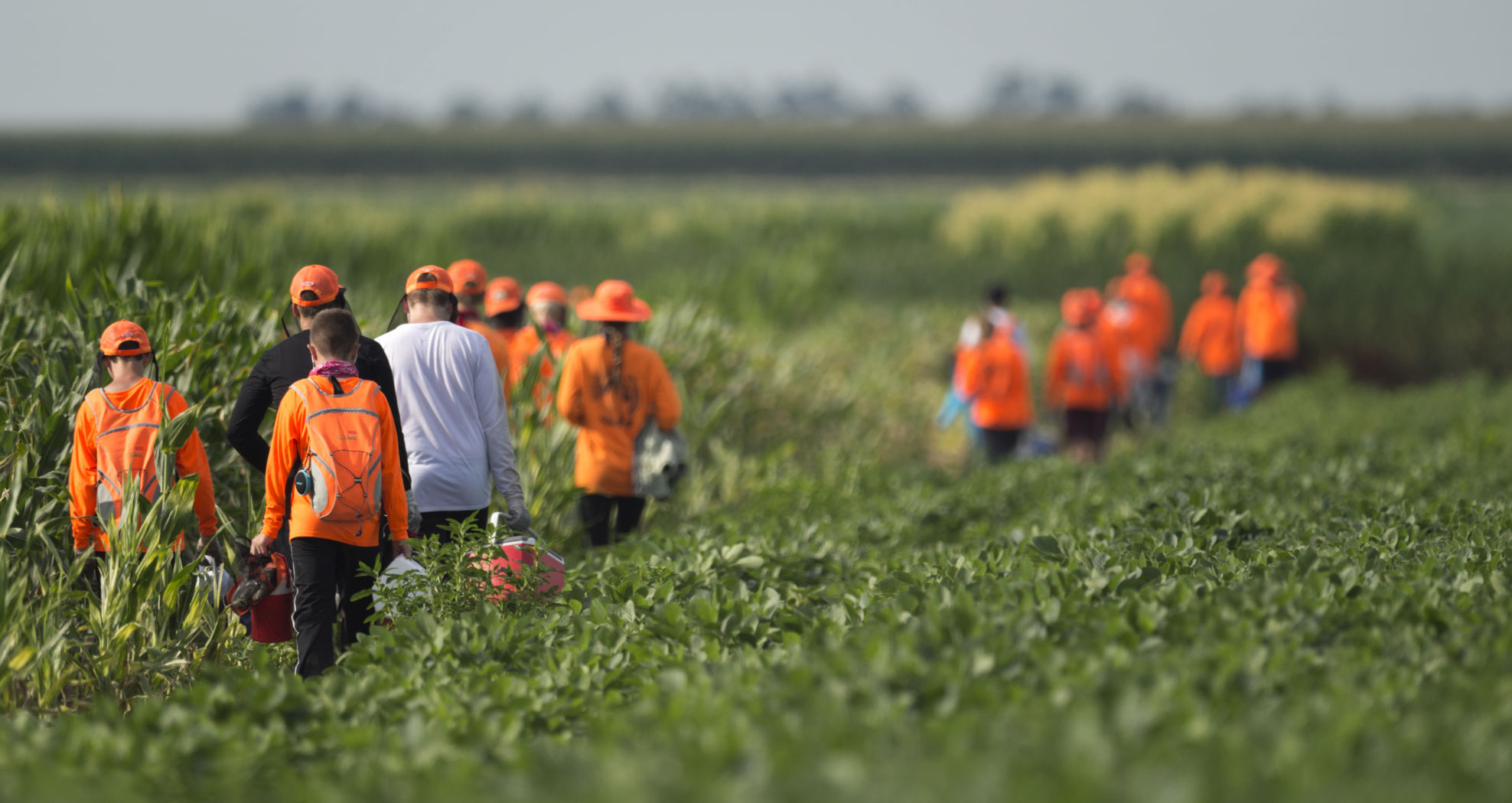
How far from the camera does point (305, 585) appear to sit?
16.5ft

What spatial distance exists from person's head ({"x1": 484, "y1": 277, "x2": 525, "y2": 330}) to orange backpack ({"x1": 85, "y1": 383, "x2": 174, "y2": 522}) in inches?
98.4

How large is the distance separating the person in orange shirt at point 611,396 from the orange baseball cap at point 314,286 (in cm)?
184

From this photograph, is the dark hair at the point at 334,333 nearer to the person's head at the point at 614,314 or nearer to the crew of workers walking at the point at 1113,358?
the person's head at the point at 614,314

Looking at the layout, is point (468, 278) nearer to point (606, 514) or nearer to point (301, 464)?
point (606, 514)

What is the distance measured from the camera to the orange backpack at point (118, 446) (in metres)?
5.31

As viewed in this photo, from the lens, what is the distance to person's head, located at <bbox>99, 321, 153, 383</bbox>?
5297 mm

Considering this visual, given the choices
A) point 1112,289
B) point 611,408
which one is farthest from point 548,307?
point 1112,289

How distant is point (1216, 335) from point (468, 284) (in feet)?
37.5

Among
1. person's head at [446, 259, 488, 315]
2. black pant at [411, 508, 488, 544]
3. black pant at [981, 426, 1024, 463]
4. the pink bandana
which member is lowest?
black pant at [981, 426, 1024, 463]

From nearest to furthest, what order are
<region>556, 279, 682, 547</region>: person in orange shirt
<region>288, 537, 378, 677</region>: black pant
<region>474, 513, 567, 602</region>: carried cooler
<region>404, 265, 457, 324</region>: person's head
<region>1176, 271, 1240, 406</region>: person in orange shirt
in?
<region>288, 537, 378, 677</region>: black pant < <region>474, 513, 567, 602</region>: carried cooler < <region>404, 265, 457, 324</region>: person's head < <region>556, 279, 682, 547</region>: person in orange shirt < <region>1176, 271, 1240, 406</region>: person in orange shirt

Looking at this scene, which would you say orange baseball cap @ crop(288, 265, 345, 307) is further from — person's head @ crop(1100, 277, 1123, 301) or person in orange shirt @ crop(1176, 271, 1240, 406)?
person in orange shirt @ crop(1176, 271, 1240, 406)

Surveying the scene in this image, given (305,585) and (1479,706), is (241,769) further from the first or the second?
(1479,706)

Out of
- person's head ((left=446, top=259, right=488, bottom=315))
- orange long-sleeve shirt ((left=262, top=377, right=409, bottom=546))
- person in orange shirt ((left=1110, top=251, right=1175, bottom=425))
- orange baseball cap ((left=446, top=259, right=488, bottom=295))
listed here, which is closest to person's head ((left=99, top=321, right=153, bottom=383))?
orange long-sleeve shirt ((left=262, top=377, right=409, bottom=546))

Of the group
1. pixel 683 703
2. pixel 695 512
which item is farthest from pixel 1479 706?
pixel 695 512
